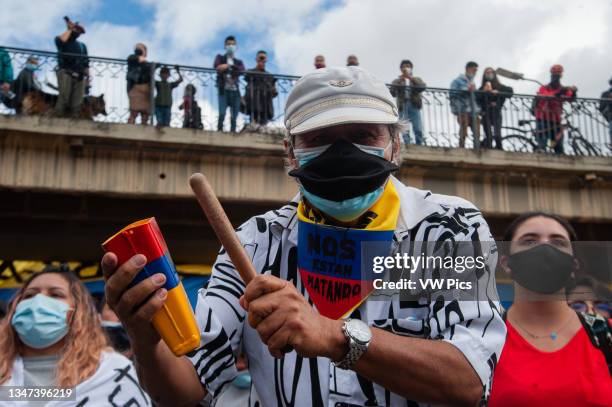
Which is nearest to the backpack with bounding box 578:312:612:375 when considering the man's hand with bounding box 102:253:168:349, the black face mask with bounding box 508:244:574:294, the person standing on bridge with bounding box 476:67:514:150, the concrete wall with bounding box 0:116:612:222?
the black face mask with bounding box 508:244:574:294

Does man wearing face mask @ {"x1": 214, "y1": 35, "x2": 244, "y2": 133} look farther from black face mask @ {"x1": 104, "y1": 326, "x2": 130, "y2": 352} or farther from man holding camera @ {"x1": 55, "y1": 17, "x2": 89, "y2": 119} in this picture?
black face mask @ {"x1": 104, "y1": 326, "x2": 130, "y2": 352}

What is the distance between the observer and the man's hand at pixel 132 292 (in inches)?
59.4

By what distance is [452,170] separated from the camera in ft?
37.9

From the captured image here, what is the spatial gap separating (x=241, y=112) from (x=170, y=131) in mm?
1698

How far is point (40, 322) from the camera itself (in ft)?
12.1

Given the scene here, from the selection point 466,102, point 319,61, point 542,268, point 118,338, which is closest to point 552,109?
point 466,102

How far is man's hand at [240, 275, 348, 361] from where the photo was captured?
1.37m

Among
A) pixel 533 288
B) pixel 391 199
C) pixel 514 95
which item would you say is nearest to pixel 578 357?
pixel 533 288

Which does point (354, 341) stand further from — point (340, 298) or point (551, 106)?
point (551, 106)

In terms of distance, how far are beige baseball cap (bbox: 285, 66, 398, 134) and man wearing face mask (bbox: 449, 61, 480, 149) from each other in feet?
34.3

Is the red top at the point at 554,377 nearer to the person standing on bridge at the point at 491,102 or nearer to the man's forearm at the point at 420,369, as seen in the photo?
the man's forearm at the point at 420,369

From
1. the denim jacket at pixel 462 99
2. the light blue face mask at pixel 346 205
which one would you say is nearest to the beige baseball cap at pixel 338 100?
the light blue face mask at pixel 346 205

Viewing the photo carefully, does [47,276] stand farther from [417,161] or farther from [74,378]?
[417,161]

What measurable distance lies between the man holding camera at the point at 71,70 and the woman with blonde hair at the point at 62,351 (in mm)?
6920
